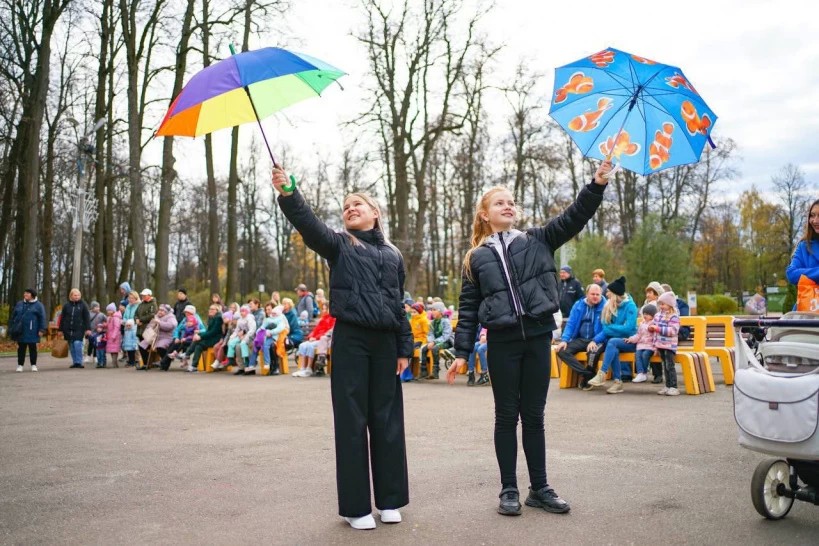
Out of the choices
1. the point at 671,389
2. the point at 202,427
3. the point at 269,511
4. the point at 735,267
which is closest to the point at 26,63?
the point at 202,427

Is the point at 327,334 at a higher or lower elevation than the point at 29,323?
lower

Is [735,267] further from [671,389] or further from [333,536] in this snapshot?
[333,536]

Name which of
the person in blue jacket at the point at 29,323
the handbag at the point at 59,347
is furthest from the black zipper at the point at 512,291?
the handbag at the point at 59,347

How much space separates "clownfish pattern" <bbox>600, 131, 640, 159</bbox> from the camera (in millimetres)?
5648

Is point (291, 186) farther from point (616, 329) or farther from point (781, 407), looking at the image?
point (616, 329)

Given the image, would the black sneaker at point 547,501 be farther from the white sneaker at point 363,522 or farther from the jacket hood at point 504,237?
the jacket hood at point 504,237

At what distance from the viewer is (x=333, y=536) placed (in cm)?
437

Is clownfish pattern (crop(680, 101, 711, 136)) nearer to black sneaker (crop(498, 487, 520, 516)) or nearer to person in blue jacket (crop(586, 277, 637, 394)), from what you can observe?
black sneaker (crop(498, 487, 520, 516))

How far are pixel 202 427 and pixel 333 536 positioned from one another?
472 cm

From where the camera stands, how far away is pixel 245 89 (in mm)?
4773

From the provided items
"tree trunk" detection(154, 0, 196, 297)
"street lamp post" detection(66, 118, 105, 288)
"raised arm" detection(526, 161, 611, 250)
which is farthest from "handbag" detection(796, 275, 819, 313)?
"street lamp post" detection(66, 118, 105, 288)

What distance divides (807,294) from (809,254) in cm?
30

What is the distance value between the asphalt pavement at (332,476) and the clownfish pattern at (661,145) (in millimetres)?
2331

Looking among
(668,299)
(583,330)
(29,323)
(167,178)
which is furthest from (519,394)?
(167,178)
